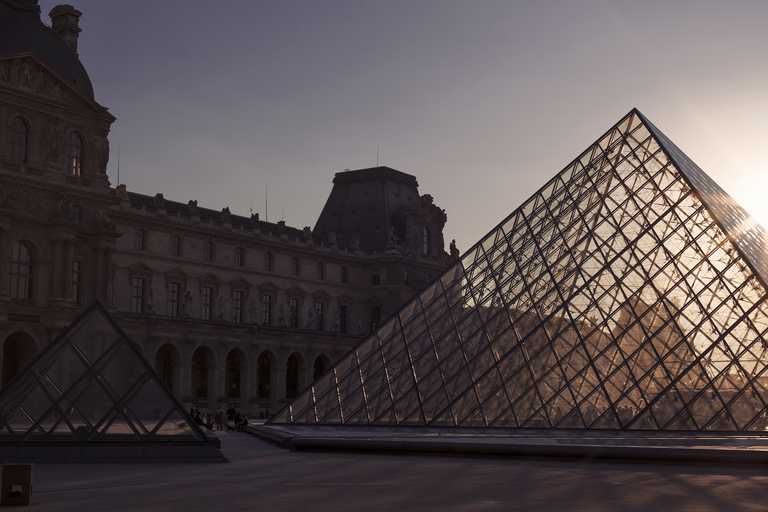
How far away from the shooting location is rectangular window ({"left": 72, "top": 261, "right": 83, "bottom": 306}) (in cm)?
4953

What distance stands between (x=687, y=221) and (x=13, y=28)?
36.2 metres

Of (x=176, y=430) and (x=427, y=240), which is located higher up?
(x=427, y=240)

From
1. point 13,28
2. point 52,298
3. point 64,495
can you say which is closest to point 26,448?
point 64,495

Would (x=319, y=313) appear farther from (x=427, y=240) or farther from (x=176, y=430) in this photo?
(x=176, y=430)

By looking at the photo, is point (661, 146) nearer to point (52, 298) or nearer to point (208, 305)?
point (52, 298)

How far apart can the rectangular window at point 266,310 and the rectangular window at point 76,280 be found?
17.3 metres

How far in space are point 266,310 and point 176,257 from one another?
8.60 meters

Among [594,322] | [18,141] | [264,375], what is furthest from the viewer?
[264,375]

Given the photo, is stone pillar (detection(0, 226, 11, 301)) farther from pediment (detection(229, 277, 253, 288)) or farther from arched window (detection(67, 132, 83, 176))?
pediment (detection(229, 277, 253, 288))

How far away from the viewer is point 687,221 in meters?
24.3

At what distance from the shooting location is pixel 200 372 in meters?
60.7

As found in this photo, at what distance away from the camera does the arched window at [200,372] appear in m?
60.4

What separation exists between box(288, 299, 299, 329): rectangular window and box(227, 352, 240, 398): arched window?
221 inches

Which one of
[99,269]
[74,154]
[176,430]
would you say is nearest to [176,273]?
[99,269]
